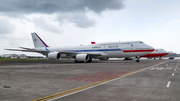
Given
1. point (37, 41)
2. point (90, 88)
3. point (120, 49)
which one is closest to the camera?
point (90, 88)

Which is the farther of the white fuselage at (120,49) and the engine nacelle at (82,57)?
the engine nacelle at (82,57)

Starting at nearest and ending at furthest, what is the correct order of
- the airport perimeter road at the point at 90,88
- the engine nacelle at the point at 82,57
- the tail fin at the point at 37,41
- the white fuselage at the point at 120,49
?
the airport perimeter road at the point at 90,88 < the white fuselage at the point at 120,49 < the engine nacelle at the point at 82,57 < the tail fin at the point at 37,41

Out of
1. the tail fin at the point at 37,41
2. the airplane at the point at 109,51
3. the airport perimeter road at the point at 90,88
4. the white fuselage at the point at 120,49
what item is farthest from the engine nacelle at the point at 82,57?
the airport perimeter road at the point at 90,88

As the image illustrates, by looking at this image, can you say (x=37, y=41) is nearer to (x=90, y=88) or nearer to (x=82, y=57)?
(x=82, y=57)

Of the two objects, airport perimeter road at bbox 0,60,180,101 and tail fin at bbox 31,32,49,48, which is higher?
tail fin at bbox 31,32,49,48

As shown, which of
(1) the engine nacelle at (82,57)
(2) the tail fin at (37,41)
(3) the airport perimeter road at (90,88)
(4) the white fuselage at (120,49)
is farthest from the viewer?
(2) the tail fin at (37,41)

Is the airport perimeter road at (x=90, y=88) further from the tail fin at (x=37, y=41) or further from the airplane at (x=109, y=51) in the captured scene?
the tail fin at (x=37, y=41)

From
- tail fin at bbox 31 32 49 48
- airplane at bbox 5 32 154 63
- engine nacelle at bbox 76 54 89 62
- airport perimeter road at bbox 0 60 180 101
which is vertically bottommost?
airport perimeter road at bbox 0 60 180 101

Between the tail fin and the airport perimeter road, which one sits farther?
the tail fin

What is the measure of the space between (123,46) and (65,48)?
17409 millimetres

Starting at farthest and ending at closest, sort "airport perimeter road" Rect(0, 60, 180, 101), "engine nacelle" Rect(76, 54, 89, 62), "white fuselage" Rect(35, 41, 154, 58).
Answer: "engine nacelle" Rect(76, 54, 89, 62) → "white fuselage" Rect(35, 41, 154, 58) → "airport perimeter road" Rect(0, 60, 180, 101)

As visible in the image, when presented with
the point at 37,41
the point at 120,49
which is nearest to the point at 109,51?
the point at 120,49

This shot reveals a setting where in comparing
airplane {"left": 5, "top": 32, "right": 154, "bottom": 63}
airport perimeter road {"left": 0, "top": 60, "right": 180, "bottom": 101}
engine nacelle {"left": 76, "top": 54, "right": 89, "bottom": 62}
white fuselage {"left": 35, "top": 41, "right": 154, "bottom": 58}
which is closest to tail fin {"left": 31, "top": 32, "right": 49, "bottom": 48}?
airplane {"left": 5, "top": 32, "right": 154, "bottom": 63}

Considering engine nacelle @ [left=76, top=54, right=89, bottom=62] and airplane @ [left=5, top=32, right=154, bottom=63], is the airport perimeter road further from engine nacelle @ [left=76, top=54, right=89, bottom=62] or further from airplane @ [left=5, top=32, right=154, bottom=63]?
engine nacelle @ [left=76, top=54, right=89, bottom=62]
